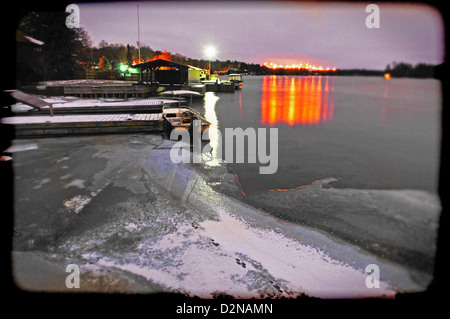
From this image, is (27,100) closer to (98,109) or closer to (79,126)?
(98,109)

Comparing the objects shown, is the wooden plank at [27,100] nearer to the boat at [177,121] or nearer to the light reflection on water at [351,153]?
the boat at [177,121]

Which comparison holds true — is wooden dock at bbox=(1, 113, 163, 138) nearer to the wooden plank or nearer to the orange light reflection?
the wooden plank

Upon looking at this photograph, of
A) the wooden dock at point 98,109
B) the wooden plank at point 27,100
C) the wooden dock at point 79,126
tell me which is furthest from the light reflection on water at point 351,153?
the wooden plank at point 27,100

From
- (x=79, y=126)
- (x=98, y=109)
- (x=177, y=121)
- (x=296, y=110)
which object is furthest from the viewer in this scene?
(x=296, y=110)

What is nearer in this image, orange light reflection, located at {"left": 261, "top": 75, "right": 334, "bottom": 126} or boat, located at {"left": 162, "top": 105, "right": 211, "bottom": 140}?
boat, located at {"left": 162, "top": 105, "right": 211, "bottom": 140}

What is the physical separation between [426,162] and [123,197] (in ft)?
54.7

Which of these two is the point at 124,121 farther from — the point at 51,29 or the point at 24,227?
the point at 51,29

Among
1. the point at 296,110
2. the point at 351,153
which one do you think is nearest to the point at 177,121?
the point at 351,153

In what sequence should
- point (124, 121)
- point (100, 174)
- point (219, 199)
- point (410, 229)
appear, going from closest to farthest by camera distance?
point (410, 229) → point (219, 199) → point (100, 174) → point (124, 121)

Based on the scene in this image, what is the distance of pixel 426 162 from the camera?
14820 millimetres

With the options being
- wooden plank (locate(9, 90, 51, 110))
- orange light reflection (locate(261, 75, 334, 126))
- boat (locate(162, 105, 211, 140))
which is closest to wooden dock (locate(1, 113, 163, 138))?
boat (locate(162, 105, 211, 140))
